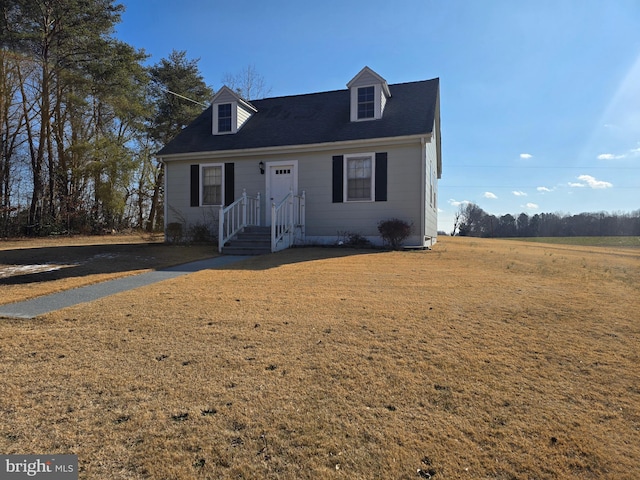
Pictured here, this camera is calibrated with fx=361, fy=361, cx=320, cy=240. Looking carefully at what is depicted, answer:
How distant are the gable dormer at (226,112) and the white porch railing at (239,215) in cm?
Result: 348

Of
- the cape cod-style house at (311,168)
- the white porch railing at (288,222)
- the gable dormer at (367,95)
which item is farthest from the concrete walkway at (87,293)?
the gable dormer at (367,95)

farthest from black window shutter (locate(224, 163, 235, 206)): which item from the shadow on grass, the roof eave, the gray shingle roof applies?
the shadow on grass

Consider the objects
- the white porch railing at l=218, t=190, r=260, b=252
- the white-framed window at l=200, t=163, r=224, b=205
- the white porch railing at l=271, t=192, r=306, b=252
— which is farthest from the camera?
the white-framed window at l=200, t=163, r=224, b=205

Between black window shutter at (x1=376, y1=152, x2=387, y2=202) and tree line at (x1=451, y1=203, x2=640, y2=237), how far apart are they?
101 ft

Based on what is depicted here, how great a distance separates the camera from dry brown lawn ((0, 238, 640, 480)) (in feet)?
6.07

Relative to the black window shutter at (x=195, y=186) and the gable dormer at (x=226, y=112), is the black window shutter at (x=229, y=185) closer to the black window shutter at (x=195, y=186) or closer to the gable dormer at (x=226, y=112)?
the black window shutter at (x=195, y=186)

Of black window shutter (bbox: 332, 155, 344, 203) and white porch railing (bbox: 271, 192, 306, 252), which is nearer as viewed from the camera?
white porch railing (bbox: 271, 192, 306, 252)

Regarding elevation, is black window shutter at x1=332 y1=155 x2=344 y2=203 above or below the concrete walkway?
above

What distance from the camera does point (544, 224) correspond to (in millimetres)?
47219

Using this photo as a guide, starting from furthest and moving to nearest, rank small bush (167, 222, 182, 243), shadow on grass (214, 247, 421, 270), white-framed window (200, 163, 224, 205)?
1. white-framed window (200, 163, 224, 205)
2. small bush (167, 222, 182, 243)
3. shadow on grass (214, 247, 421, 270)

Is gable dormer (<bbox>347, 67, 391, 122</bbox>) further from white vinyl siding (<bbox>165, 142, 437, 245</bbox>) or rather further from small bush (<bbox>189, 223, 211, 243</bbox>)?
small bush (<bbox>189, 223, 211, 243</bbox>)

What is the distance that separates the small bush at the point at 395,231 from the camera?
36.0 feet

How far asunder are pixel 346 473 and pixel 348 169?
11.1m

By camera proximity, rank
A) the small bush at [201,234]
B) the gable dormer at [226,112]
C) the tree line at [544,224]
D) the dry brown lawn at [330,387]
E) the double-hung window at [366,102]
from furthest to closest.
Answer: the tree line at [544,224] < the gable dormer at [226,112] < the small bush at [201,234] < the double-hung window at [366,102] < the dry brown lawn at [330,387]
